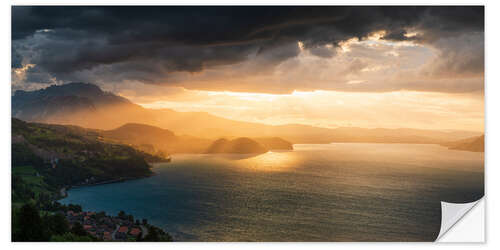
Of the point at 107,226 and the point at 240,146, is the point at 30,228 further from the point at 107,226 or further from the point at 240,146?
the point at 240,146

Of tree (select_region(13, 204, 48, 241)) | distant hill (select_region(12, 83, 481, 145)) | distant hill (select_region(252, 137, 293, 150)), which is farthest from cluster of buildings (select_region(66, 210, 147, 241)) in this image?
distant hill (select_region(252, 137, 293, 150))

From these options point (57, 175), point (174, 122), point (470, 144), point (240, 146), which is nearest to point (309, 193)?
point (240, 146)

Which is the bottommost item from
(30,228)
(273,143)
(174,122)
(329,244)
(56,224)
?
(329,244)

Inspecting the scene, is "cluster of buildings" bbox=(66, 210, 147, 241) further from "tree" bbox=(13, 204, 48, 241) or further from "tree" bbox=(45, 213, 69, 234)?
"tree" bbox=(13, 204, 48, 241)

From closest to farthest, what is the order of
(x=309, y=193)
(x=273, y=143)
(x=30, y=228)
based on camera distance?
(x=30, y=228)
(x=273, y=143)
(x=309, y=193)

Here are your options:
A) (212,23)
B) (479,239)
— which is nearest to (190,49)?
(212,23)

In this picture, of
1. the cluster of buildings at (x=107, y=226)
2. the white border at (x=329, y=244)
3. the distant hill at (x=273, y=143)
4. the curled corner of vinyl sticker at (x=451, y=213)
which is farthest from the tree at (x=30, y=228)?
the curled corner of vinyl sticker at (x=451, y=213)
